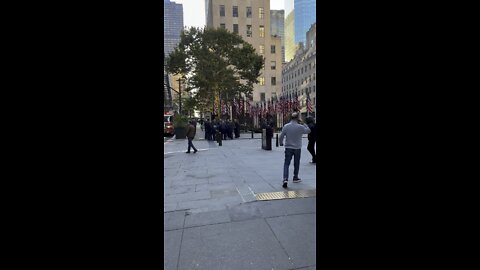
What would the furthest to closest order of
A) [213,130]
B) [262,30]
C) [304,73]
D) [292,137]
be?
[304,73] < [262,30] < [213,130] < [292,137]

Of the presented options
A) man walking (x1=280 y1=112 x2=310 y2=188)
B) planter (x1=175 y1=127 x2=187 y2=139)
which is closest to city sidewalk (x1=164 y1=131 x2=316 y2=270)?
man walking (x1=280 y1=112 x2=310 y2=188)

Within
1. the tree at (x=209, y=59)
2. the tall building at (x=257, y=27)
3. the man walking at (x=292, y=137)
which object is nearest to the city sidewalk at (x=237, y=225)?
the man walking at (x=292, y=137)

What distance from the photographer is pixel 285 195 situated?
17.5 ft

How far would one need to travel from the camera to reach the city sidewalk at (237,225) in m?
3.00

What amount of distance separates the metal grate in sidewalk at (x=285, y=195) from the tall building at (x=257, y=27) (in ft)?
167

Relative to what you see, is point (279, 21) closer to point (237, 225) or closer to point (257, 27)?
point (257, 27)

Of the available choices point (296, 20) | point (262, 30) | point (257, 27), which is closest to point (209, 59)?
point (257, 27)

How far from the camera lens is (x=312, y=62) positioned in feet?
226

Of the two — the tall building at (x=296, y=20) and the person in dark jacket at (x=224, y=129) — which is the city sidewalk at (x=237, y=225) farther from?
the tall building at (x=296, y=20)

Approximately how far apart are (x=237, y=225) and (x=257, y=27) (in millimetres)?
58105
